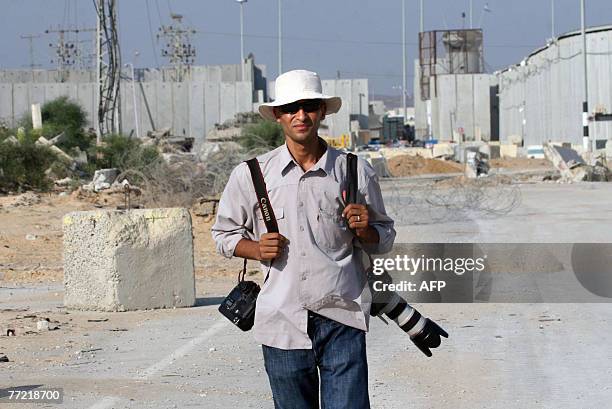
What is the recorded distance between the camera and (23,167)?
3262 centimetres

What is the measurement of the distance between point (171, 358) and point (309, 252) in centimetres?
438

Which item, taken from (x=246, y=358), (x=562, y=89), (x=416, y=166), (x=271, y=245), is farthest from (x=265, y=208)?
(x=562, y=89)

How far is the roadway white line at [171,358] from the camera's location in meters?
7.10

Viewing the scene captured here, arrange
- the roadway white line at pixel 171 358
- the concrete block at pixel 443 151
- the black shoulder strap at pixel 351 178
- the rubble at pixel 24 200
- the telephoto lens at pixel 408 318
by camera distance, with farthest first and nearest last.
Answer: the concrete block at pixel 443 151 < the rubble at pixel 24 200 < the roadway white line at pixel 171 358 < the telephoto lens at pixel 408 318 < the black shoulder strap at pixel 351 178

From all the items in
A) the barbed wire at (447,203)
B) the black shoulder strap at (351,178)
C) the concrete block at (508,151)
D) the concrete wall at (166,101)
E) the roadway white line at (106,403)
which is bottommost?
the roadway white line at (106,403)

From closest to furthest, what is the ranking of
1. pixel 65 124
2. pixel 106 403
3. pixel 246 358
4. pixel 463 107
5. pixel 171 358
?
pixel 106 403, pixel 246 358, pixel 171 358, pixel 65 124, pixel 463 107

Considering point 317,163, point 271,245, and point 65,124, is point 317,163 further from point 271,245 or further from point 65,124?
point 65,124

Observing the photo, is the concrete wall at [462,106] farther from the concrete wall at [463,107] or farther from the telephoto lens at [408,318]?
the telephoto lens at [408,318]

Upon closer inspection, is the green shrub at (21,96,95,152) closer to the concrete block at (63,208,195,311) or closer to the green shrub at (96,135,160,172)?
the green shrub at (96,135,160,172)

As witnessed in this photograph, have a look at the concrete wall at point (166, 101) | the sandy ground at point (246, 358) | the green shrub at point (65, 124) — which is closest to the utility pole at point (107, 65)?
the green shrub at point (65, 124)

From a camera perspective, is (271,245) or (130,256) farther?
(130,256)

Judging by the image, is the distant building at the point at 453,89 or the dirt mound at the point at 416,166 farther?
the distant building at the point at 453,89

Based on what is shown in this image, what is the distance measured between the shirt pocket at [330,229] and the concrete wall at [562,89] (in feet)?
166

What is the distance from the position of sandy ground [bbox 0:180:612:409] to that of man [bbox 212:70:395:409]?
8.32 ft
